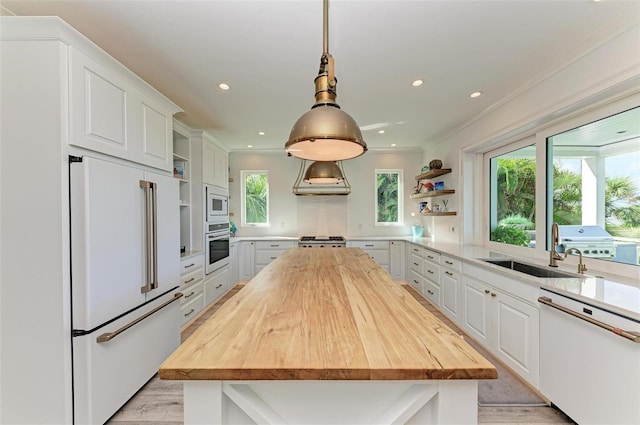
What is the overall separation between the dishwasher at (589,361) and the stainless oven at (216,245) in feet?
11.6

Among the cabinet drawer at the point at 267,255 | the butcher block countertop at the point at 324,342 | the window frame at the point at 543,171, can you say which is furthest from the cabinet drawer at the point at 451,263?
the cabinet drawer at the point at 267,255

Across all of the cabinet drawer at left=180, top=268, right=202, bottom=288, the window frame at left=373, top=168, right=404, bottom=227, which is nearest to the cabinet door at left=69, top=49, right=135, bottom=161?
the cabinet drawer at left=180, top=268, right=202, bottom=288

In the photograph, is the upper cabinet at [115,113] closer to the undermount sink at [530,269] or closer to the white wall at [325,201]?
the white wall at [325,201]

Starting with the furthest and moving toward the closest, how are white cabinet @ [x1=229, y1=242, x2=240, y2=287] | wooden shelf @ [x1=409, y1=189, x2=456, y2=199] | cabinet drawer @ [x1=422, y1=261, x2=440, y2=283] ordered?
white cabinet @ [x1=229, y1=242, x2=240, y2=287] → wooden shelf @ [x1=409, y1=189, x2=456, y2=199] → cabinet drawer @ [x1=422, y1=261, x2=440, y2=283]

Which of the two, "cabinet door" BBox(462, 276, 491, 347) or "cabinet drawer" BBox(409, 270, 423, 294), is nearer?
"cabinet door" BBox(462, 276, 491, 347)

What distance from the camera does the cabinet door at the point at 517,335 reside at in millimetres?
1871

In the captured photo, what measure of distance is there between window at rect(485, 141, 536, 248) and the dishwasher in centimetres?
121

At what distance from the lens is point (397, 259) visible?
4.61 m

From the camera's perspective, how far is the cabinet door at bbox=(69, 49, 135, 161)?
1.48 m

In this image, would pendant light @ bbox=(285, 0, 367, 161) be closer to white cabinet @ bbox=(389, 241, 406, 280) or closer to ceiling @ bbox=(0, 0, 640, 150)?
ceiling @ bbox=(0, 0, 640, 150)

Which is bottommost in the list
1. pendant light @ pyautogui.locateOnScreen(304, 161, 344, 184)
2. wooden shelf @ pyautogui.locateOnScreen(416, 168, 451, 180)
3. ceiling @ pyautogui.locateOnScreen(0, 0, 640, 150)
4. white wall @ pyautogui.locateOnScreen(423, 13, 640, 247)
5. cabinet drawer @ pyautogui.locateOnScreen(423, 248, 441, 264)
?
cabinet drawer @ pyautogui.locateOnScreen(423, 248, 441, 264)

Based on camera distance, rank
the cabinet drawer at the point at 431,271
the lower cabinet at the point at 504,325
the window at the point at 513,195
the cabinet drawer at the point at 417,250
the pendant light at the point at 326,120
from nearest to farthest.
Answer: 1. the pendant light at the point at 326,120
2. the lower cabinet at the point at 504,325
3. the window at the point at 513,195
4. the cabinet drawer at the point at 431,271
5. the cabinet drawer at the point at 417,250

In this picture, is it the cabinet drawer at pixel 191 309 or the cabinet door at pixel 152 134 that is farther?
the cabinet drawer at pixel 191 309

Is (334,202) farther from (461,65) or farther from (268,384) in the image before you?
(268,384)
